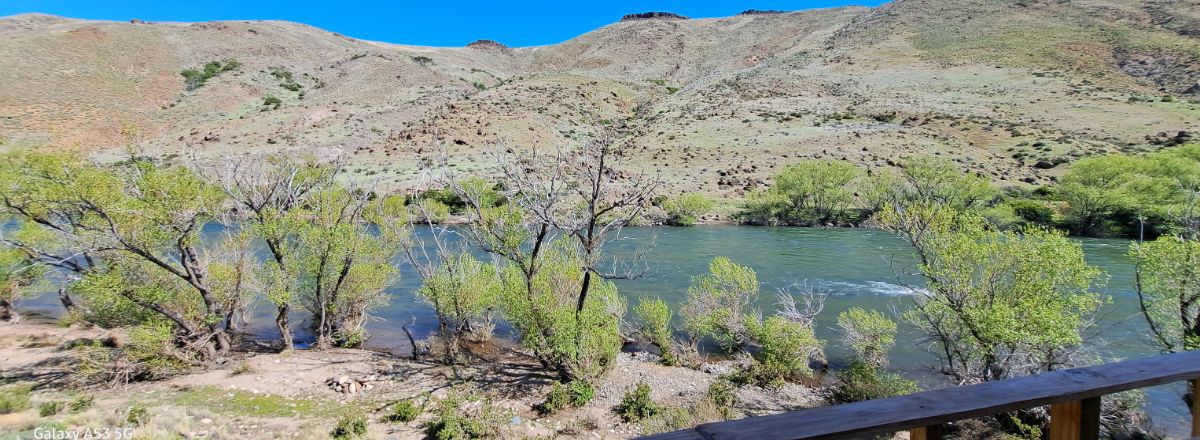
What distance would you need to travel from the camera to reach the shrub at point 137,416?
32.5ft

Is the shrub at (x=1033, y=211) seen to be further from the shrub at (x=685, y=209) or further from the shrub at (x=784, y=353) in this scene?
the shrub at (x=784, y=353)

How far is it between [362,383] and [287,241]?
17.1 feet

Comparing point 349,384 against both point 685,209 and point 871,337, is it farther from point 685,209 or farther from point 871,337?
point 685,209

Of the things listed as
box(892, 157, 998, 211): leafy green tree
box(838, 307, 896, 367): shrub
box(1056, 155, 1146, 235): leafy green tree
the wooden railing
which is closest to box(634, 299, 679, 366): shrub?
box(838, 307, 896, 367): shrub

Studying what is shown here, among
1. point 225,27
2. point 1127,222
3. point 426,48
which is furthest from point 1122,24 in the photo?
point 225,27

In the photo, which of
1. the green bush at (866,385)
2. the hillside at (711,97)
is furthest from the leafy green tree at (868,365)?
the hillside at (711,97)

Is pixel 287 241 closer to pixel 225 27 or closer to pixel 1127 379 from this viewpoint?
pixel 1127 379

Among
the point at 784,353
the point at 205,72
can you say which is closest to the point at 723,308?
the point at 784,353

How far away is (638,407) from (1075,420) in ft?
33.7

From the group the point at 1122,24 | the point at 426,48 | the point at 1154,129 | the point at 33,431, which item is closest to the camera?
the point at 33,431

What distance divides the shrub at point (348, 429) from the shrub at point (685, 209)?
121ft

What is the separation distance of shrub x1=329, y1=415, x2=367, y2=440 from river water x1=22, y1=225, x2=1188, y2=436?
21.1 ft

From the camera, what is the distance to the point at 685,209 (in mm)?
45688

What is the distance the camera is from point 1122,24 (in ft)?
273
